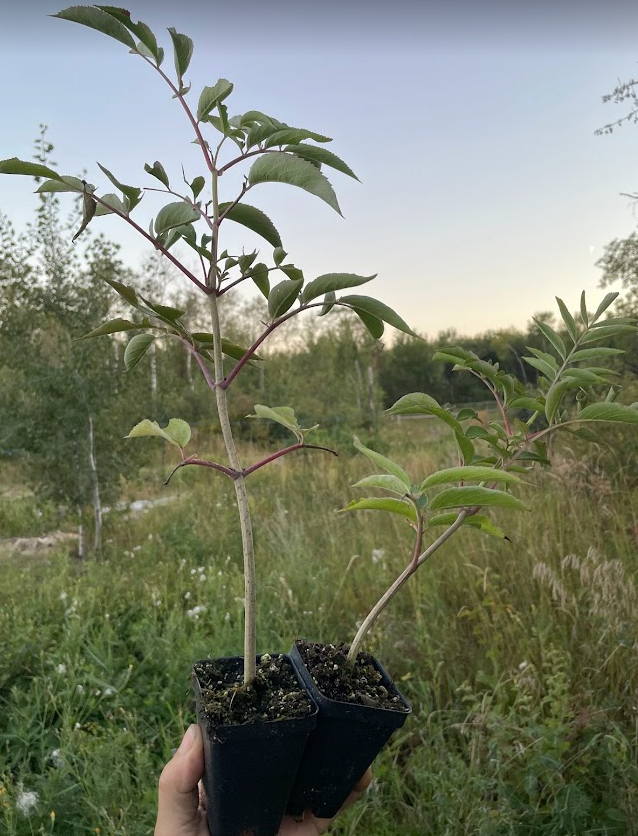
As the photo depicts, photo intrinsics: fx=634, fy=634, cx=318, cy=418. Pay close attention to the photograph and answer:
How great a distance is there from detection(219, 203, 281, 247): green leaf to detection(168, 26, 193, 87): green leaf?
0.16 m

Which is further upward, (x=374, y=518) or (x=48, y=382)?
(x=48, y=382)

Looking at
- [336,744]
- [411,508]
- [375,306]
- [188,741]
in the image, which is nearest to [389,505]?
[411,508]

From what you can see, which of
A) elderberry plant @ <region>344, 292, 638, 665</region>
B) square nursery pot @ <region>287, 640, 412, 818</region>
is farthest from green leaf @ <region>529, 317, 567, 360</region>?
square nursery pot @ <region>287, 640, 412, 818</region>

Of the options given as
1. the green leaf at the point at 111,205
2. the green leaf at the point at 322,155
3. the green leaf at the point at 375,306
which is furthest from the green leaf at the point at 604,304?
the green leaf at the point at 111,205

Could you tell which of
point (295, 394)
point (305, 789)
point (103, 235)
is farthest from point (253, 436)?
point (305, 789)

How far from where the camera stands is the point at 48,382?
504 centimetres

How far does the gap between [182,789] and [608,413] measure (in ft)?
2.64

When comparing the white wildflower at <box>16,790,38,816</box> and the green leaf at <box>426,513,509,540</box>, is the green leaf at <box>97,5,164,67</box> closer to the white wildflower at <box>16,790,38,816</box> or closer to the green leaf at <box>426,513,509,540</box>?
the green leaf at <box>426,513,509,540</box>

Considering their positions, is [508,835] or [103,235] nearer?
[508,835]

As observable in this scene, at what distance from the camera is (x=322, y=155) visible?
0.77m

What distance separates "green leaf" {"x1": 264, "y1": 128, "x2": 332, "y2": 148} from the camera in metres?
0.75

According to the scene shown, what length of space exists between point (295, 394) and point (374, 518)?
29.8 feet

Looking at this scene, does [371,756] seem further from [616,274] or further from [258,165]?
[616,274]

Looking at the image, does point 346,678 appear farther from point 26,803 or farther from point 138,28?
point 26,803
